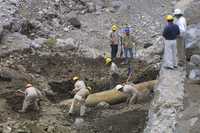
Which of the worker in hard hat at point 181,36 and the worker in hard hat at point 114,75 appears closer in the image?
the worker in hard hat at point 181,36

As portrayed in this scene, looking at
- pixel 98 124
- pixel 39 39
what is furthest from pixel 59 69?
pixel 98 124

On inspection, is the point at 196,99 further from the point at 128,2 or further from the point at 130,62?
the point at 128,2

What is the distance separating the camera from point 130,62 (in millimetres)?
23344

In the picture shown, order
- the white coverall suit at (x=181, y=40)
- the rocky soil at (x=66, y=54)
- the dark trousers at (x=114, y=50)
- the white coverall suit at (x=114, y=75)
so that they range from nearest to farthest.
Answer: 1. the rocky soil at (x=66, y=54)
2. the white coverall suit at (x=181, y=40)
3. the white coverall suit at (x=114, y=75)
4. the dark trousers at (x=114, y=50)

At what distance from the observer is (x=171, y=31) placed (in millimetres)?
18250

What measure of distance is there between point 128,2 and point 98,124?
15.4 meters

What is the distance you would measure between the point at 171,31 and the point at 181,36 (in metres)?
1.04

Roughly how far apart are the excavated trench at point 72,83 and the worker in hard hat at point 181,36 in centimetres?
192

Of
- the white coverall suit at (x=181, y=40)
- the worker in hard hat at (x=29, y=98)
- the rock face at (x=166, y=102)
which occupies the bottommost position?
the worker in hard hat at (x=29, y=98)

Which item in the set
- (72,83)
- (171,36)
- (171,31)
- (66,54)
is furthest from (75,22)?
(171,31)

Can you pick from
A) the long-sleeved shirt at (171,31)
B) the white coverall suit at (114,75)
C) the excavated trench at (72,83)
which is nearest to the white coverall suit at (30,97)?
the excavated trench at (72,83)

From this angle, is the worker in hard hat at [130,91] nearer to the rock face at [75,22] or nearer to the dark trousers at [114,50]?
the dark trousers at [114,50]

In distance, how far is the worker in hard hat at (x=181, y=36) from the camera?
749 inches

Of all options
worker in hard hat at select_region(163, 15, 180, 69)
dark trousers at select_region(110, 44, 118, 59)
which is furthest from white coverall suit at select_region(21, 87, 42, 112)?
dark trousers at select_region(110, 44, 118, 59)
